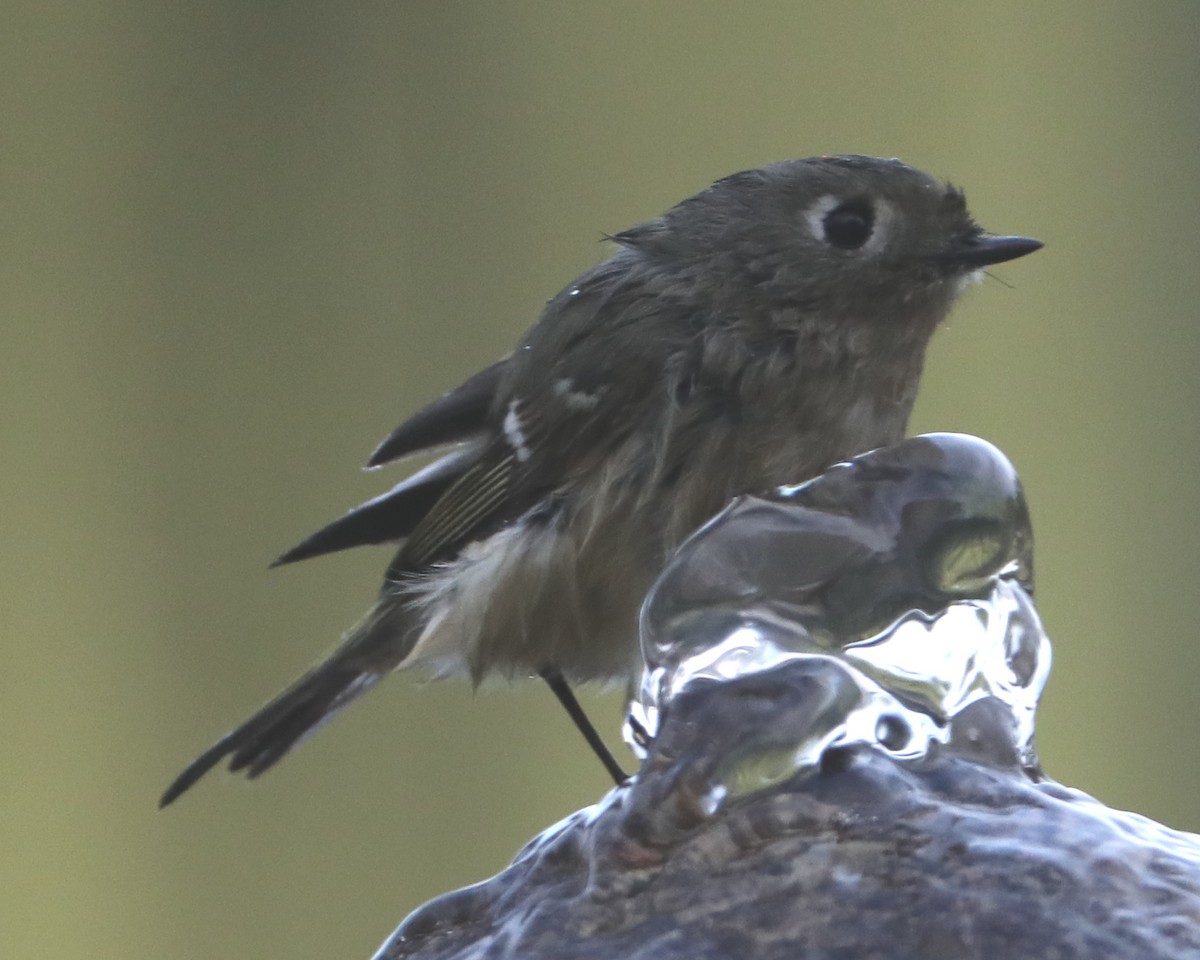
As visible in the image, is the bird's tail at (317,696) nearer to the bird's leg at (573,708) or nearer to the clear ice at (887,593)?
the bird's leg at (573,708)

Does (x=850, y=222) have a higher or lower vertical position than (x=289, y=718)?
higher

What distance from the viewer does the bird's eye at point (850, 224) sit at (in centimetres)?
129

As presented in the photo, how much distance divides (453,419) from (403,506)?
96 mm

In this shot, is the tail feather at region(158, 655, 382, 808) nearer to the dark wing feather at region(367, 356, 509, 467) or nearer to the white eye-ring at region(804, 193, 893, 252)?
the dark wing feather at region(367, 356, 509, 467)

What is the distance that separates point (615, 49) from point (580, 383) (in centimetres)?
123

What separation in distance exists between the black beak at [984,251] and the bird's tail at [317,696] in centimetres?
59

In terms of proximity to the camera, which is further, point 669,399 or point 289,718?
point 289,718

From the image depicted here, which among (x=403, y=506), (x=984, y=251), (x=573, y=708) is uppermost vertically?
(x=984, y=251)

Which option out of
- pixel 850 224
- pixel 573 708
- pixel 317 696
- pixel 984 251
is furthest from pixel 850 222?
pixel 317 696

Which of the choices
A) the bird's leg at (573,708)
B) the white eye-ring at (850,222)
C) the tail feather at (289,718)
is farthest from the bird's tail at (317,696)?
the white eye-ring at (850,222)

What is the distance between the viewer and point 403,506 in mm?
1488

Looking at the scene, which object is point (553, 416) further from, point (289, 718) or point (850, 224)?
point (289, 718)

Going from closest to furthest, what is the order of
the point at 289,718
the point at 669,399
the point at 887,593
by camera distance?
1. the point at 887,593
2. the point at 669,399
3. the point at 289,718

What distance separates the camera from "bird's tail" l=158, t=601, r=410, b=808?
4.74 feet
